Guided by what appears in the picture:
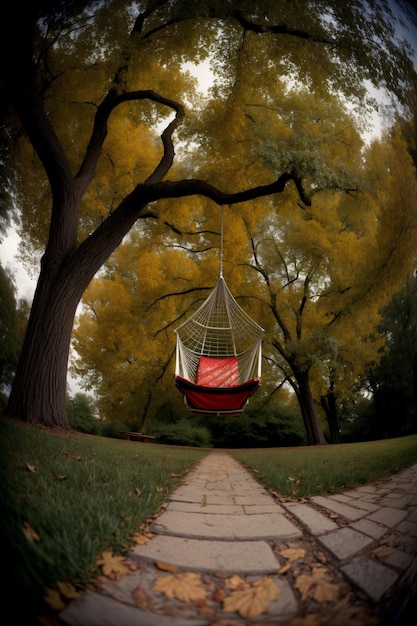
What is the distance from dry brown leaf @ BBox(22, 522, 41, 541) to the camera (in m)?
0.36

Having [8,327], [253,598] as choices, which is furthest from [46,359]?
[253,598]

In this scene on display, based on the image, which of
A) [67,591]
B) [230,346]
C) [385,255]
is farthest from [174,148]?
[67,591]

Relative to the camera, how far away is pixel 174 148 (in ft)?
6.61

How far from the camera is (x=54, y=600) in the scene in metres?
0.27

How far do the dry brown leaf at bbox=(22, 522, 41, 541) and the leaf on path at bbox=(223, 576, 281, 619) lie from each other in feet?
0.86

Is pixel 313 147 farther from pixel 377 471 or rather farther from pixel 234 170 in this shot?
pixel 377 471

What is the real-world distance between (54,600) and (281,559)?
38 cm

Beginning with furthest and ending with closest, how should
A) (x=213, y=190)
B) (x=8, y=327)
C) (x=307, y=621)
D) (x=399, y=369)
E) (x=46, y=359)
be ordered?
(x=213, y=190)
(x=46, y=359)
(x=399, y=369)
(x=8, y=327)
(x=307, y=621)

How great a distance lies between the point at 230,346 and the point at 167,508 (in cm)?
252

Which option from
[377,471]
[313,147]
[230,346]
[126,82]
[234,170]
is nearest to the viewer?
[377,471]

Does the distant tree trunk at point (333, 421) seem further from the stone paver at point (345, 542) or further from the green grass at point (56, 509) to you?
the green grass at point (56, 509)

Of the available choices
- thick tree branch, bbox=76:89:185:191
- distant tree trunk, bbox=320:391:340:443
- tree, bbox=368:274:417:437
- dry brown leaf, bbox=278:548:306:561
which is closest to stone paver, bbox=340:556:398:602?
dry brown leaf, bbox=278:548:306:561

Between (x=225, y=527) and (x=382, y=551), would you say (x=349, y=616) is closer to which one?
(x=382, y=551)

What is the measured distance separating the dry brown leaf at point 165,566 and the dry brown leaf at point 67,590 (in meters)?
0.15
